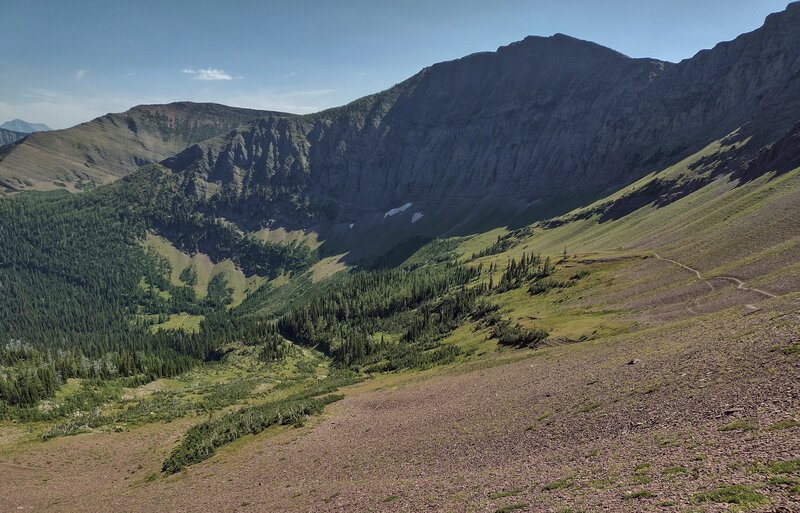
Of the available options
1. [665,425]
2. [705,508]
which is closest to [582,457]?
[665,425]

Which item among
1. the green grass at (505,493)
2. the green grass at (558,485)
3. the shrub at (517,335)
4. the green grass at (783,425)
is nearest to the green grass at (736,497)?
the green grass at (558,485)

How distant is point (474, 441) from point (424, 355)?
263 ft

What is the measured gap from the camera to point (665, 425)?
1171 inches

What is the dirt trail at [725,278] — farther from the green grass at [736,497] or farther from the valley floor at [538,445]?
the green grass at [736,497]

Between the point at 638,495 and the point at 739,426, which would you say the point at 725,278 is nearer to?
the point at 739,426

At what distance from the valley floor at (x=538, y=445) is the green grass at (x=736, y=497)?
0.07 m

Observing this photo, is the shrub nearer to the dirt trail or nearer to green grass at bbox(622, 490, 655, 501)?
the dirt trail

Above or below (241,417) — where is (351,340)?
below

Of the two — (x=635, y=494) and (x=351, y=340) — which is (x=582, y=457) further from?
(x=351, y=340)

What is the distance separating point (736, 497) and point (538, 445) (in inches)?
644

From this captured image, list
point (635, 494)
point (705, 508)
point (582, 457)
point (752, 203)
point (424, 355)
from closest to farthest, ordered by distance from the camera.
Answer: point (705, 508), point (635, 494), point (582, 457), point (424, 355), point (752, 203)

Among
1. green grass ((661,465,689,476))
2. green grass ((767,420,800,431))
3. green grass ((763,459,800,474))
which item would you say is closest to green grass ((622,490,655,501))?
green grass ((661,465,689,476))

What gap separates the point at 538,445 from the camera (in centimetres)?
3375

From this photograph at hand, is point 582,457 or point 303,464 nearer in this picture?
point 582,457
